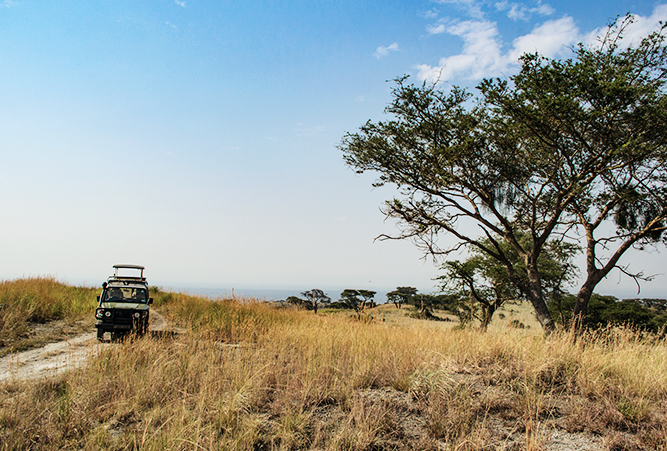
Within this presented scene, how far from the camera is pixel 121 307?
35.7 feet

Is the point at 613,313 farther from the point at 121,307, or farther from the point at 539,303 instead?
the point at 121,307

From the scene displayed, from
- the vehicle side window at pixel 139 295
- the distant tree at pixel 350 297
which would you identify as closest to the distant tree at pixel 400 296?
the distant tree at pixel 350 297

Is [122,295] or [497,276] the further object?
[497,276]

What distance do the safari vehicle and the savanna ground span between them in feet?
12.5

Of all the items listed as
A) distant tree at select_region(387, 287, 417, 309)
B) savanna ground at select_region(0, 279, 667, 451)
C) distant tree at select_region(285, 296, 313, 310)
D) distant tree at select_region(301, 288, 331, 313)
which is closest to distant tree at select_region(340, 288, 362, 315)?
distant tree at select_region(387, 287, 417, 309)

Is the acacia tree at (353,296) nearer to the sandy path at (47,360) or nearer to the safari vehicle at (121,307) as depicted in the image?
the safari vehicle at (121,307)

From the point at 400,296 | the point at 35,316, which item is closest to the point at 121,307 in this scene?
the point at 35,316

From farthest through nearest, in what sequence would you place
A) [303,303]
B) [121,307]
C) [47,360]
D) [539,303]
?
[303,303] < [539,303] < [121,307] < [47,360]

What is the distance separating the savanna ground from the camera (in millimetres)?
4418

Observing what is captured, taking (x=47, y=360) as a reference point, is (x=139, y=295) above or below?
above

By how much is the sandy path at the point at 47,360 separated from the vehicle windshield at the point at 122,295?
1.61 metres

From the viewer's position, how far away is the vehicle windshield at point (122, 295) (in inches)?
448

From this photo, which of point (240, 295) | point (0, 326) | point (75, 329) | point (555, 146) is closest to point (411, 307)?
point (240, 295)

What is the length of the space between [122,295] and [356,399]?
9.44 meters
